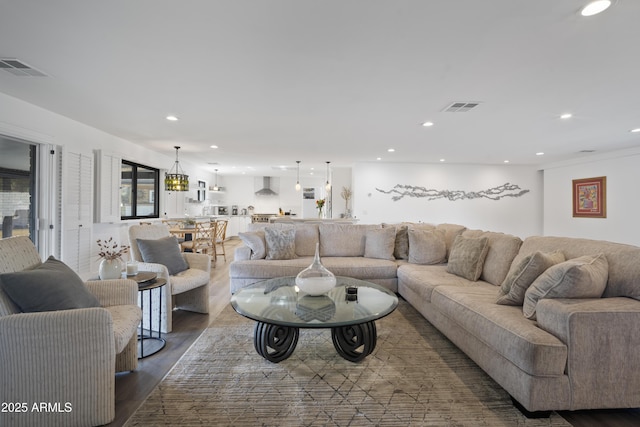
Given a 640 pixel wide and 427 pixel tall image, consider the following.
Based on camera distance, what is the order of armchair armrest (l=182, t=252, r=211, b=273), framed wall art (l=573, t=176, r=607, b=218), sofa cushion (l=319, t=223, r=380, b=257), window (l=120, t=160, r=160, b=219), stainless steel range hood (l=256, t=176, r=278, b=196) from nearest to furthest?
armchair armrest (l=182, t=252, r=211, b=273)
sofa cushion (l=319, t=223, r=380, b=257)
window (l=120, t=160, r=160, b=219)
framed wall art (l=573, t=176, r=607, b=218)
stainless steel range hood (l=256, t=176, r=278, b=196)

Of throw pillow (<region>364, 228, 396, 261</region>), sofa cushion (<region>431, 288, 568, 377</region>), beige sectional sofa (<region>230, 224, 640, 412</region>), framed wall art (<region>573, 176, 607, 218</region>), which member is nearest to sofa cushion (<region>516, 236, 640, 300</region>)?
beige sectional sofa (<region>230, 224, 640, 412</region>)

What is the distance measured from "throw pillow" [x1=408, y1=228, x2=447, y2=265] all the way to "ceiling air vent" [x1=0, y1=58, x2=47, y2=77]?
4.41 meters

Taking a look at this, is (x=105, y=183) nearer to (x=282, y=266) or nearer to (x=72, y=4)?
(x=282, y=266)

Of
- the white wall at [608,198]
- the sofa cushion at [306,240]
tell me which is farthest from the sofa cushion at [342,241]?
the white wall at [608,198]

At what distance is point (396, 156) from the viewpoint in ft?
23.7

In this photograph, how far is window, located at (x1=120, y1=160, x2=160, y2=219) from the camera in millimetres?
5926

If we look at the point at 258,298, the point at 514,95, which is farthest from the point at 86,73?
the point at 514,95

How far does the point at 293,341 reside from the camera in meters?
2.27

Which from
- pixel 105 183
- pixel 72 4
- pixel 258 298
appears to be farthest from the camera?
pixel 105 183

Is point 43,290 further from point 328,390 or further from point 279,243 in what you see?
point 279,243

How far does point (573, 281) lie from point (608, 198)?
710cm

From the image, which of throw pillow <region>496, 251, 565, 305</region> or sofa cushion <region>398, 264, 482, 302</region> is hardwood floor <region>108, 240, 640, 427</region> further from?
sofa cushion <region>398, 264, 482, 302</region>

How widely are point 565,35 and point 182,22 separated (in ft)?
8.80

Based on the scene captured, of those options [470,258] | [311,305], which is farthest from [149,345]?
[470,258]
